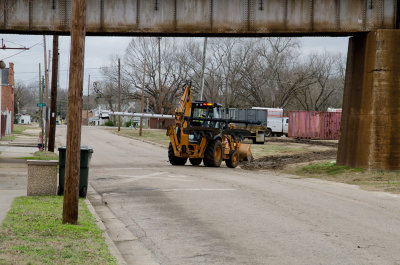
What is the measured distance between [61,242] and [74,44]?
3.47 m

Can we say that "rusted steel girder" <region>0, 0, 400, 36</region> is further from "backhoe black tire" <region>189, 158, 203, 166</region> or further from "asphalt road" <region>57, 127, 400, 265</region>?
"asphalt road" <region>57, 127, 400, 265</region>

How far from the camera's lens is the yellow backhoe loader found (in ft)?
84.8

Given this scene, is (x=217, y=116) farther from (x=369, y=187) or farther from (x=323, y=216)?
(x=323, y=216)

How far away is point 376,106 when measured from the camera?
2195cm

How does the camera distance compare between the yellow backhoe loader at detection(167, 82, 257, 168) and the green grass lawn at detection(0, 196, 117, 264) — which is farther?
the yellow backhoe loader at detection(167, 82, 257, 168)

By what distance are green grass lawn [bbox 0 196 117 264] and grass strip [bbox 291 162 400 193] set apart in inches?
415

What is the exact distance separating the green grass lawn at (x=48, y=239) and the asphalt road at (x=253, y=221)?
618mm

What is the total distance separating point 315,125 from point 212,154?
34334mm

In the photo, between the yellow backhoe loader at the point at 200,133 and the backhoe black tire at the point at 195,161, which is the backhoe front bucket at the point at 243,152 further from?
the backhoe black tire at the point at 195,161

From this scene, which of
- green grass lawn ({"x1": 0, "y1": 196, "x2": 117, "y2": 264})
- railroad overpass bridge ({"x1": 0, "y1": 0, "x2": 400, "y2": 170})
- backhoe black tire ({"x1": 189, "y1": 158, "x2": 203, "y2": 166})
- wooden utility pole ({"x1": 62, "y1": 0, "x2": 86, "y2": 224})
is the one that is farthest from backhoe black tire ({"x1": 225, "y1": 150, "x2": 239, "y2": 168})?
wooden utility pole ({"x1": 62, "y1": 0, "x2": 86, "y2": 224})

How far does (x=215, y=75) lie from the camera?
80.8 m

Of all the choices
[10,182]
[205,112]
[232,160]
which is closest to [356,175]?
[232,160]

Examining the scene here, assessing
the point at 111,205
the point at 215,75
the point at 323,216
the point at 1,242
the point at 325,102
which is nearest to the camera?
the point at 1,242

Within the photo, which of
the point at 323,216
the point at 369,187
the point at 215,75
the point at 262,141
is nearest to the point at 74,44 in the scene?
the point at 323,216
